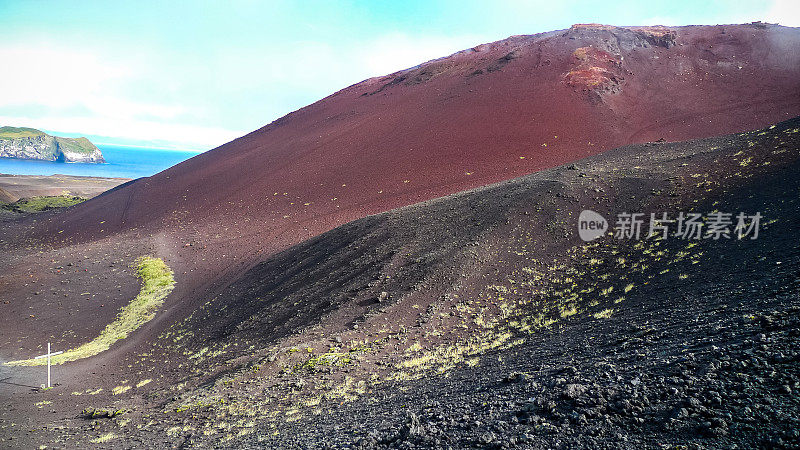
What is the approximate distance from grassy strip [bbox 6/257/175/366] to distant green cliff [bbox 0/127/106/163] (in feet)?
497

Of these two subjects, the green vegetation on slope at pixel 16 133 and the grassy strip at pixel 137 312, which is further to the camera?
the green vegetation on slope at pixel 16 133

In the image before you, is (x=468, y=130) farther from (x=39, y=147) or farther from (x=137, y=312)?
(x=39, y=147)

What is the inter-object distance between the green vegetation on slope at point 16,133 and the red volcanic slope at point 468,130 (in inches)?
5569

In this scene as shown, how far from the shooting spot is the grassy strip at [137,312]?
13.1 m

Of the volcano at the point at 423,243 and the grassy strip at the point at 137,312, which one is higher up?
the volcano at the point at 423,243

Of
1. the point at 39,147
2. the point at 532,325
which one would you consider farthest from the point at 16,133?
the point at 532,325

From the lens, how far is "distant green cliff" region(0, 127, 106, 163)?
130750 millimetres

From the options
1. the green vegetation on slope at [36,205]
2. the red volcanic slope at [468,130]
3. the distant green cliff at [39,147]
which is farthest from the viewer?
the distant green cliff at [39,147]

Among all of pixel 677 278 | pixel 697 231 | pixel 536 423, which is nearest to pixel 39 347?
pixel 536 423

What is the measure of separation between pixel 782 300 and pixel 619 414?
10.7 ft

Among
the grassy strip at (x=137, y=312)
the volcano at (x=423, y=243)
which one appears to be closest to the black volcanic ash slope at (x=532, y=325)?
the volcano at (x=423, y=243)

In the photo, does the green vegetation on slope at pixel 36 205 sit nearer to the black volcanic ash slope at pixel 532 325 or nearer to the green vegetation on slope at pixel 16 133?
the black volcanic ash slope at pixel 532 325

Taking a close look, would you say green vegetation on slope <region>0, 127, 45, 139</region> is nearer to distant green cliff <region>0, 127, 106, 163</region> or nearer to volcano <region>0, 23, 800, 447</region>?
distant green cliff <region>0, 127, 106, 163</region>

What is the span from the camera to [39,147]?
439 ft
